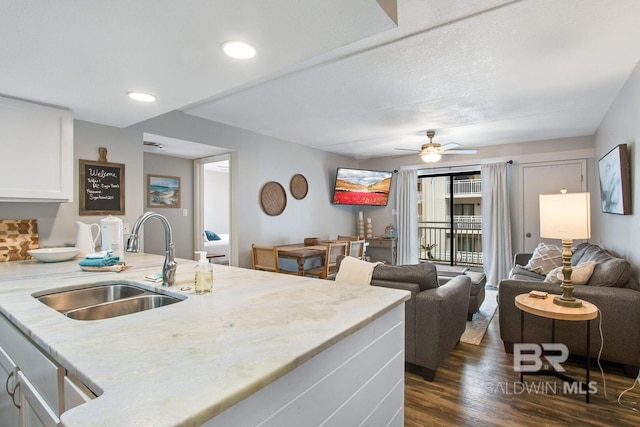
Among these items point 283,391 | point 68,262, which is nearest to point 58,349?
point 283,391

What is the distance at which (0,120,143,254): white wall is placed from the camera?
2.65 meters

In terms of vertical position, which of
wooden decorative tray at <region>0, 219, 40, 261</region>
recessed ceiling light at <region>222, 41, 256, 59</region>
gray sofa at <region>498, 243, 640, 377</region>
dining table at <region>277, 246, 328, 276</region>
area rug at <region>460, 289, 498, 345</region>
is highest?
recessed ceiling light at <region>222, 41, 256, 59</region>

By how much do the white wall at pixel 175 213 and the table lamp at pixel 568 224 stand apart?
489 cm

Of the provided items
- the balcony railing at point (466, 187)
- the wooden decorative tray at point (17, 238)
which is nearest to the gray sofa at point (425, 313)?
the wooden decorative tray at point (17, 238)

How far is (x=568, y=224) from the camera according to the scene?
2.36 meters

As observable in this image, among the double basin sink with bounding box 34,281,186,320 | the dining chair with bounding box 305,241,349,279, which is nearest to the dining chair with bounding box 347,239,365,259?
the dining chair with bounding box 305,241,349,279

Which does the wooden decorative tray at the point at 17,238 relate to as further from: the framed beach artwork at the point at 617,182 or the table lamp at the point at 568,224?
the framed beach artwork at the point at 617,182

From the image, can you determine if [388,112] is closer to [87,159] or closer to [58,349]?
[87,159]

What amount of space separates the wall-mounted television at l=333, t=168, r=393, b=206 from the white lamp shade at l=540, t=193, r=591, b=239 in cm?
383

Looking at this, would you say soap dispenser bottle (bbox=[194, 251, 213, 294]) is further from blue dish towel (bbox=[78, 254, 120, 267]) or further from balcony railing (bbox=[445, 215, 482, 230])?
balcony railing (bbox=[445, 215, 482, 230])

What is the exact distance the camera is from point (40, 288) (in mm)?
1573

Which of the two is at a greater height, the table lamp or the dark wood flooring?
the table lamp

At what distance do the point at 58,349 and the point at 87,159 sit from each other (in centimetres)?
264

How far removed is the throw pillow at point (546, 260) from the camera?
13.0ft
